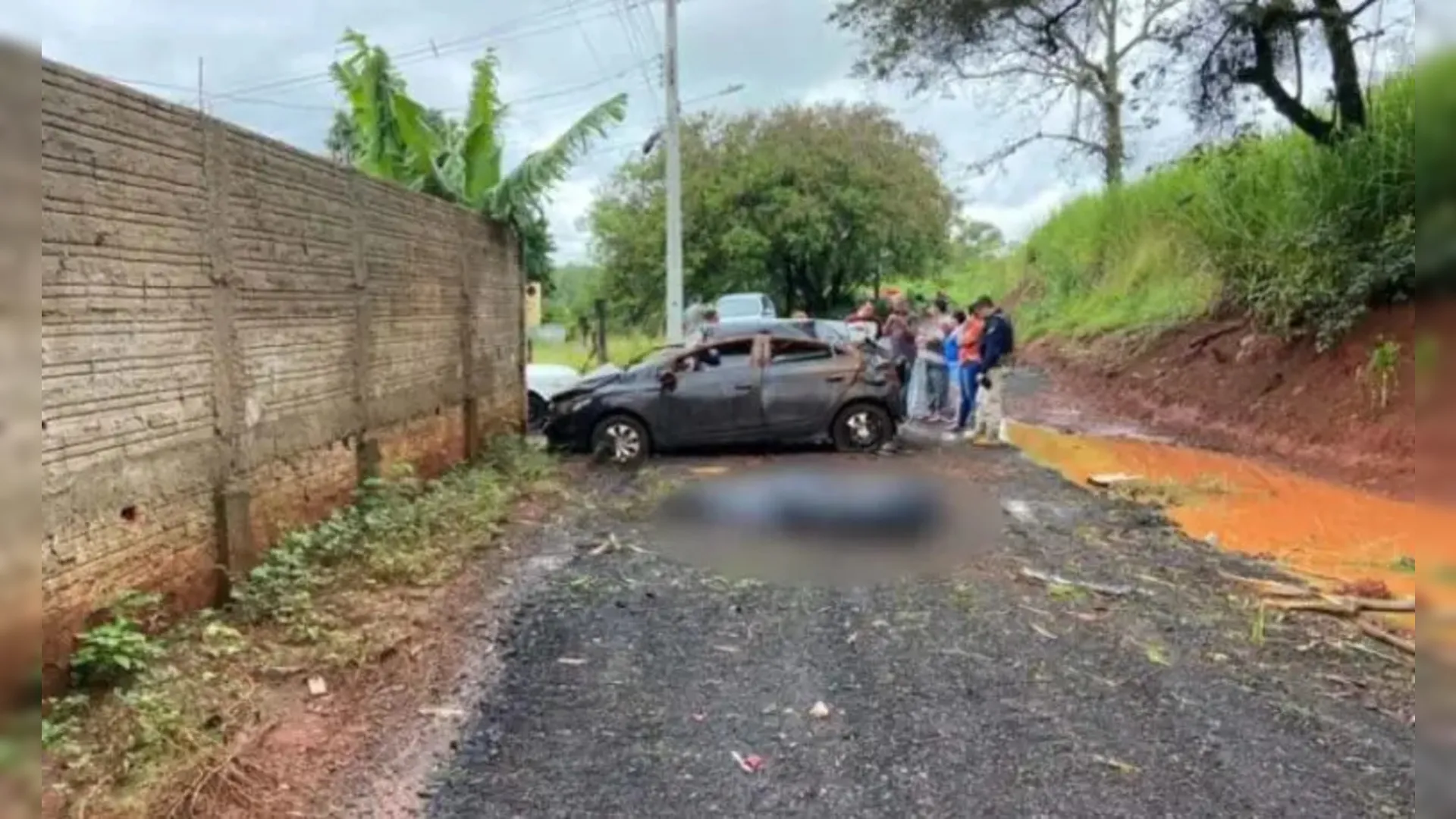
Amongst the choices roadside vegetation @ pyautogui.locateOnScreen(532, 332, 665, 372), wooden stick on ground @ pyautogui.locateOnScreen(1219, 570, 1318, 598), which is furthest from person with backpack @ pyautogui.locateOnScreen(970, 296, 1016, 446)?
roadside vegetation @ pyautogui.locateOnScreen(532, 332, 665, 372)

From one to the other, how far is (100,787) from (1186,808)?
3671 mm

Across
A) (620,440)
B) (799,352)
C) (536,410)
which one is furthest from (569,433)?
(536,410)

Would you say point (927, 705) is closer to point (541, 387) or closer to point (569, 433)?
point (569, 433)

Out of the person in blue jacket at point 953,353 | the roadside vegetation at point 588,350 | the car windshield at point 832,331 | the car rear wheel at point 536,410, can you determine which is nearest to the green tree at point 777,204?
the roadside vegetation at point 588,350

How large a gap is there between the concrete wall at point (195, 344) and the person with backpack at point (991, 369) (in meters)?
7.38

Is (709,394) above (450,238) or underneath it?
underneath

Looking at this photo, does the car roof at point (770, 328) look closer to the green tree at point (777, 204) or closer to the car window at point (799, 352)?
the car window at point (799, 352)

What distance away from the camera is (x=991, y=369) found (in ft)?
45.4

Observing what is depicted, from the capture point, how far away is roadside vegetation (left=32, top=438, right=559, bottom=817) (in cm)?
376

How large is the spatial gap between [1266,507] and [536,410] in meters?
9.70

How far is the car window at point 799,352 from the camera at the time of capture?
13.2 meters

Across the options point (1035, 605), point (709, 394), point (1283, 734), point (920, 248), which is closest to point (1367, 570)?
point (1035, 605)

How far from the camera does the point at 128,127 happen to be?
16.4 ft

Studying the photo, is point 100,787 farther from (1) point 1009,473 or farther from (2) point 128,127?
(1) point 1009,473
